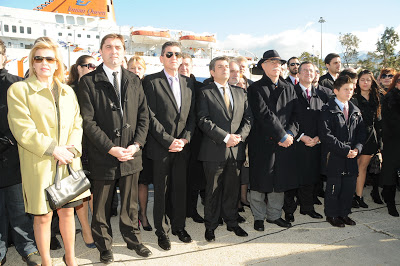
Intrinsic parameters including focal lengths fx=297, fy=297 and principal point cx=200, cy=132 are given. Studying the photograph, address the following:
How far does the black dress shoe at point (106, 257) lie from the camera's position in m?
3.15

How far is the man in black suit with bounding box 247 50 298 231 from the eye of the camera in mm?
3912

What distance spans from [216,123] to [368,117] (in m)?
2.71

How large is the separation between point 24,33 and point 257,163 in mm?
25308

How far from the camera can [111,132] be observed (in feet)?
10.1

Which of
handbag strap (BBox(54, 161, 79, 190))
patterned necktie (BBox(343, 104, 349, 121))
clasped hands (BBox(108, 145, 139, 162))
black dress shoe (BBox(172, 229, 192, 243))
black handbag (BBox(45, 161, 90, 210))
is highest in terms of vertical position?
patterned necktie (BBox(343, 104, 349, 121))

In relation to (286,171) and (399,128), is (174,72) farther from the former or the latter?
(399,128)

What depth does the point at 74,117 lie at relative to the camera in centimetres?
295

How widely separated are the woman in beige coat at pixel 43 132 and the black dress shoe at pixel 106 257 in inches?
16.1

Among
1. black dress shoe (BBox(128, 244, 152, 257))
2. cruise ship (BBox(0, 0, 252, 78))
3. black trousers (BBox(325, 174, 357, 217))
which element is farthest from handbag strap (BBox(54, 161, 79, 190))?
cruise ship (BBox(0, 0, 252, 78))

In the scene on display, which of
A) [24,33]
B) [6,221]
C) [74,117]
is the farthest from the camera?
[24,33]

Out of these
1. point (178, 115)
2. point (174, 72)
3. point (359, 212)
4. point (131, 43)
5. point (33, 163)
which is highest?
point (131, 43)

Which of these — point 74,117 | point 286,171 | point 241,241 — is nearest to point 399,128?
point 286,171

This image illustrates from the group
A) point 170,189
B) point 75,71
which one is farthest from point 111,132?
point 75,71

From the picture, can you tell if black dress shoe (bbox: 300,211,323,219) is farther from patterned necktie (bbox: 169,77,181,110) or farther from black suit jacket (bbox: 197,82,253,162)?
patterned necktie (bbox: 169,77,181,110)
